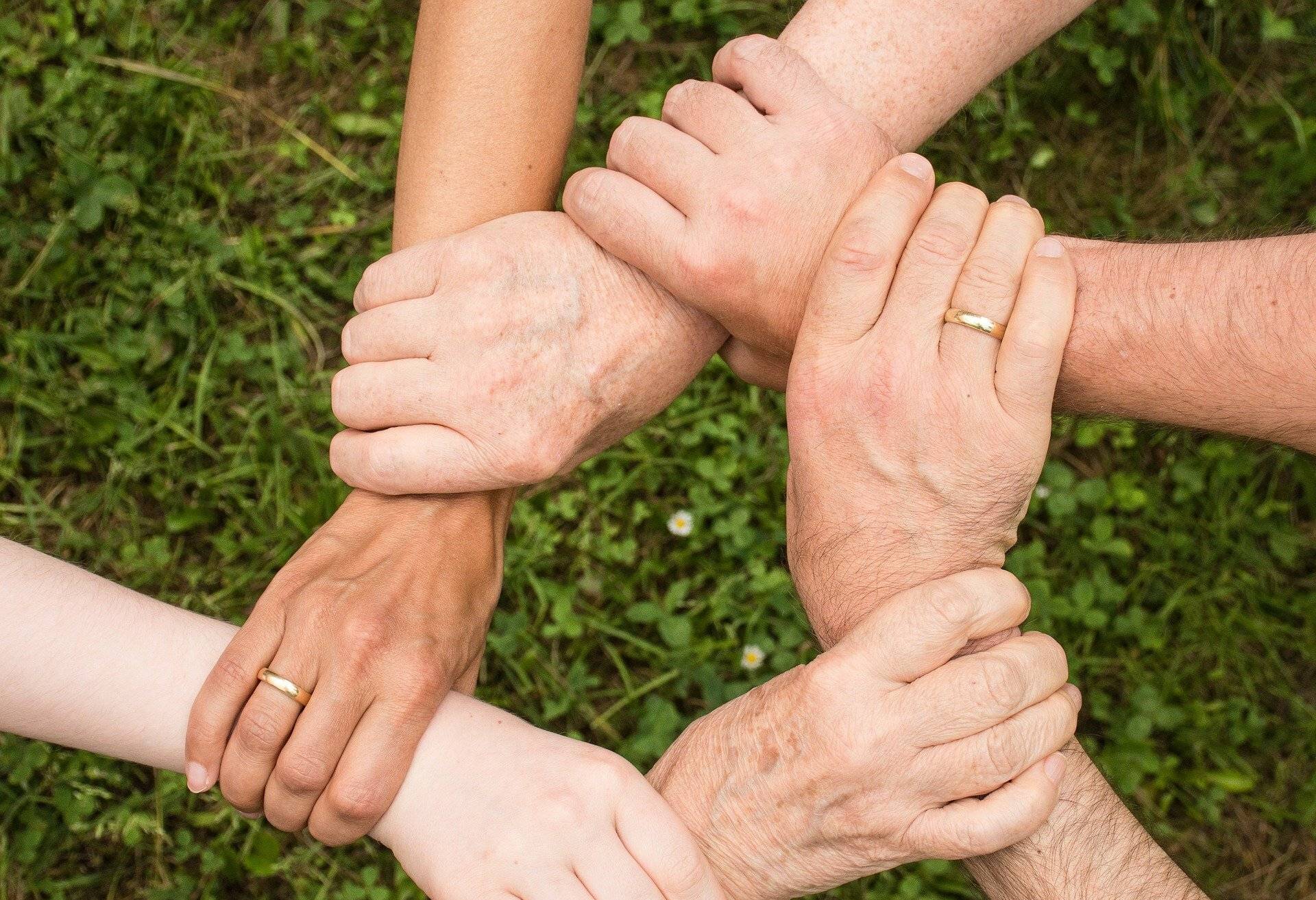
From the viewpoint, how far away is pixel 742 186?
2072 millimetres

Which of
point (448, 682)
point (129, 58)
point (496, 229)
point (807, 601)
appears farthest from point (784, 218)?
point (129, 58)

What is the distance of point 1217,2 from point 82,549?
404 cm

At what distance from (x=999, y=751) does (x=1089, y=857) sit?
28cm

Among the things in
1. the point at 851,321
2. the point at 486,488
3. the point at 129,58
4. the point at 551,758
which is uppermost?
the point at 129,58

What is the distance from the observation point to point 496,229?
89.2 inches

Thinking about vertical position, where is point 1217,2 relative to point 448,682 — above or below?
above

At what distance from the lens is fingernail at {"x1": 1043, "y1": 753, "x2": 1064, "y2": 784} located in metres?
1.85

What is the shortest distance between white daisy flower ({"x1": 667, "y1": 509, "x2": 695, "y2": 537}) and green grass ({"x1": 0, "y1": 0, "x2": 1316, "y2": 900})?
3 cm

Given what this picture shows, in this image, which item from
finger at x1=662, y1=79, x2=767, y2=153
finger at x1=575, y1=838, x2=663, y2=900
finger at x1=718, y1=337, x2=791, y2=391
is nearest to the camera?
finger at x1=575, y1=838, x2=663, y2=900

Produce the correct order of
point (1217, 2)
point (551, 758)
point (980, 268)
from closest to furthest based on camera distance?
point (980, 268) < point (551, 758) < point (1217, 2)

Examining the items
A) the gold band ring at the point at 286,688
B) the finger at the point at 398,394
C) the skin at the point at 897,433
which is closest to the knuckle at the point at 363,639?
the gold band ring at the point at 286,688

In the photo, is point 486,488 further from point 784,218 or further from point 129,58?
point 129,58

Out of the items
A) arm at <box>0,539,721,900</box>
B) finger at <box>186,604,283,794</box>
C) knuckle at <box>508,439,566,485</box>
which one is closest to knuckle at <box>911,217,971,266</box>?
knuckle at <box>508,439,566,485</box>

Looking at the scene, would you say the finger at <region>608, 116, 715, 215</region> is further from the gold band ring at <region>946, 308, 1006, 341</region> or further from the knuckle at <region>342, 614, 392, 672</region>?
the knuckle at <region>342, 614, 392, 672</region>
